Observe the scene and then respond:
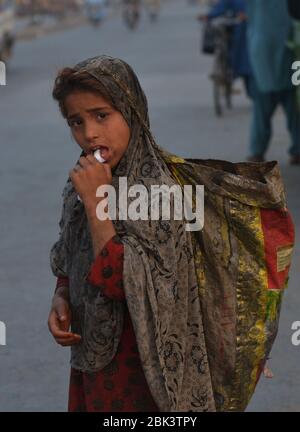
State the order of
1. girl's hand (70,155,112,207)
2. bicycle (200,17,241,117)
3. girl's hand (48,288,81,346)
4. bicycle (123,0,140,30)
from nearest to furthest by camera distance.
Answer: girl's hand (70,155,112,207), girl's hand (48,288,81,346), bicycle (200,17,241,117), bicycle (123,0,140,30)

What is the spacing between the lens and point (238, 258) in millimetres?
2672

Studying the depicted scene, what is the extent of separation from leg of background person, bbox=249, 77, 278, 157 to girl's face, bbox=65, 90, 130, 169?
6.25 metres

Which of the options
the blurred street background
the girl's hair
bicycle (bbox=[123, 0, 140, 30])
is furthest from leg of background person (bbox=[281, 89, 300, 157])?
bicycle (bbox=[123, 0, 140, 30])

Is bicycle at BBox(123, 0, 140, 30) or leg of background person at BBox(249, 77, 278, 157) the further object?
bicycle at BBox(123, 0, 140, 30)

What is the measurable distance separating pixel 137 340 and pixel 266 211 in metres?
0.44

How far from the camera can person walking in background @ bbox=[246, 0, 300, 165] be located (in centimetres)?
850

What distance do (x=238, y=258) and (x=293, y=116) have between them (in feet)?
20.7

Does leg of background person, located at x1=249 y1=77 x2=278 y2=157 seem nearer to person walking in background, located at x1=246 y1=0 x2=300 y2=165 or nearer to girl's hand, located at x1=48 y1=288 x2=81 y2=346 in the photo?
person walking in background, located at x1=246 y1=0 x2=300 y2=165

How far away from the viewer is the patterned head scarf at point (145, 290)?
254cm

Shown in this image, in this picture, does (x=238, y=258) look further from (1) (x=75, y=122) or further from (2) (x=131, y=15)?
(2) (x=131, y=15)

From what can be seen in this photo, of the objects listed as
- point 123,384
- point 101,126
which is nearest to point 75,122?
point 101,126

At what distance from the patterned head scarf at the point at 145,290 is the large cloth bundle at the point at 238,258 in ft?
0.13

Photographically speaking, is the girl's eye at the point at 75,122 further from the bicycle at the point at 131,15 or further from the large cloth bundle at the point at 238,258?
the bicycle at the point at 131,15

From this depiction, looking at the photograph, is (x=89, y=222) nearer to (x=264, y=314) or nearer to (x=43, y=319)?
(x=264, y=314)
